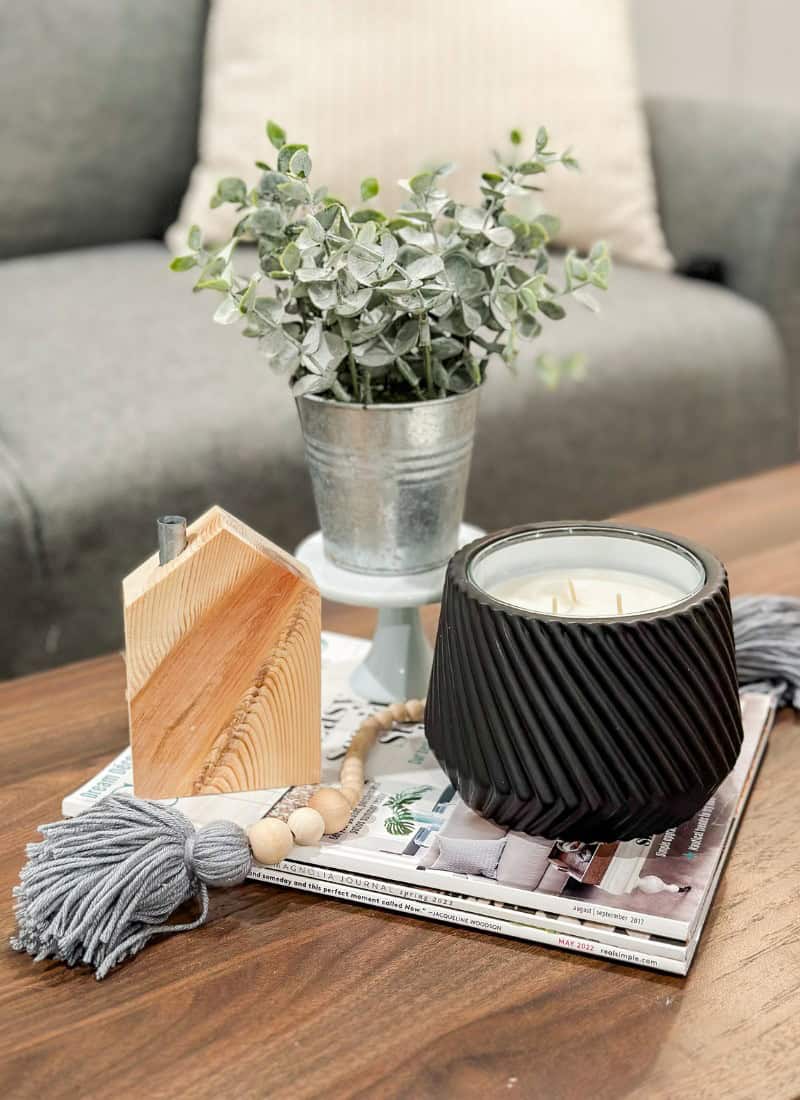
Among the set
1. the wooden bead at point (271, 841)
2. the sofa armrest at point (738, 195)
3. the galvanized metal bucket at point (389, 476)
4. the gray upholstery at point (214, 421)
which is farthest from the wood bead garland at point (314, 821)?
the sofa armrest at point (738, 195)

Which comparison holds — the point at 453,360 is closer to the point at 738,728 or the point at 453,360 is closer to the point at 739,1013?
the point at 738,728

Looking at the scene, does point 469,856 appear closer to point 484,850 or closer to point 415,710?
point 484,850

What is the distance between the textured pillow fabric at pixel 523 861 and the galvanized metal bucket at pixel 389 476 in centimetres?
20

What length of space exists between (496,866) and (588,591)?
0.51ft

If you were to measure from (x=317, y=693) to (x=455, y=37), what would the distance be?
4.11 ft

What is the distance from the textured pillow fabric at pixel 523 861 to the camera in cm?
60

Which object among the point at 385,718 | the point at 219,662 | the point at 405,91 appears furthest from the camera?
the point at 405,91

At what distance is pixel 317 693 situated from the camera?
685mm

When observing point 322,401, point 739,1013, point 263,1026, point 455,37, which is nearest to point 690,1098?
point 739,1013

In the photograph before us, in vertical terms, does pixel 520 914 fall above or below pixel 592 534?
below

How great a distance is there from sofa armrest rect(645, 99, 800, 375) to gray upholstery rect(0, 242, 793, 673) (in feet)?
0.16

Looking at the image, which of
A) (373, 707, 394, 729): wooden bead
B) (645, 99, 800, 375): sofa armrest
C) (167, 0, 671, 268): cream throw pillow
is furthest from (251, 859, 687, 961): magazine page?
(645, 99, 800, 375): sofa armrest

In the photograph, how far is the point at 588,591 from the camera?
679 mm

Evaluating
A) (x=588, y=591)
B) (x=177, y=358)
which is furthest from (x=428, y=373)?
(x=177, y=358)
